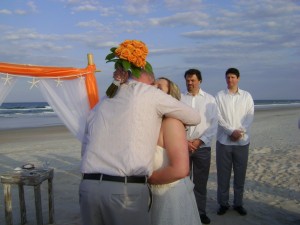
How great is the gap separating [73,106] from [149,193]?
2120 mm

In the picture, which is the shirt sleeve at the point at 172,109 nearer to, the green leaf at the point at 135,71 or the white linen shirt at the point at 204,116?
the green leaf at the point at 135,71

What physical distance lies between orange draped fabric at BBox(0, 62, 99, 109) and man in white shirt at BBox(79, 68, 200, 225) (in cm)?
188

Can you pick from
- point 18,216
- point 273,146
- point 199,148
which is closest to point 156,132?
point 199,148

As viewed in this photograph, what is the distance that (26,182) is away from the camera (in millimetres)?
4289

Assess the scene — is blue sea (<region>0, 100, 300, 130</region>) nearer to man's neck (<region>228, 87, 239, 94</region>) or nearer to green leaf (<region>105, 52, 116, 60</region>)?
man's neck (<region>228, 87, 239, 94</region>)

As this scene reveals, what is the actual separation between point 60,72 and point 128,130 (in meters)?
2.30

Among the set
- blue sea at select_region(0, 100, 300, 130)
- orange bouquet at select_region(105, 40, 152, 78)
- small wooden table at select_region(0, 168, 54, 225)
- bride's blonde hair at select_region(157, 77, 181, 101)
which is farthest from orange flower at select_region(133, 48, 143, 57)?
blue sea at select_region(0, 100, 300, 130)

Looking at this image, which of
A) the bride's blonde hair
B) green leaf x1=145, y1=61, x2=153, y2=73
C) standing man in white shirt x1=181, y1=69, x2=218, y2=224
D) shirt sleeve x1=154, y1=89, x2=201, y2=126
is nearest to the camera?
shirt sleeve x1=154, y1=89, x2=201, y2=126

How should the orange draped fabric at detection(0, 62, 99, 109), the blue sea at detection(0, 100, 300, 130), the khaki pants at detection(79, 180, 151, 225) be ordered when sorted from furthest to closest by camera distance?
the blue sea at detection(0, 100, 300, 130), the orange draped fabric at detection(0, 62, 99, 109), the khaki pants at detection(79, 180, 151, 225)

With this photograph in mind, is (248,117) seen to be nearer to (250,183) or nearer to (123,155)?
(250,183)

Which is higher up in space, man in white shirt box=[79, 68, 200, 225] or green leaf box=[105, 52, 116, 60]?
green leaf box=[105, 52, 116, 60]

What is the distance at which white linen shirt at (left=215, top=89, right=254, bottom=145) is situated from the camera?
5030 millimetres

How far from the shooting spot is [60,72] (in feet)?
14.0

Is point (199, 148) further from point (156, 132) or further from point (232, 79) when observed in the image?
point (156, 132)
